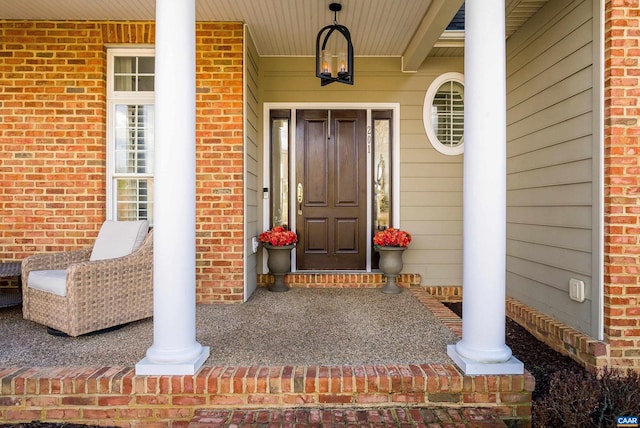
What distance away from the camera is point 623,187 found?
8.48ft

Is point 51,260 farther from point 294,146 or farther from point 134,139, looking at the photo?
point 294,146

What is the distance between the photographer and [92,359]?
2.41 m

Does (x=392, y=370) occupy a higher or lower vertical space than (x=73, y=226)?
lower

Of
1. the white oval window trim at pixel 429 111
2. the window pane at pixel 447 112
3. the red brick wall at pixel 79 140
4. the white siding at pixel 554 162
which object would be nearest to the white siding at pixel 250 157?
the red brick wall at pixel 79 140

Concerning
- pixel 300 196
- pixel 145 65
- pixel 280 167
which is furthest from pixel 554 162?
pixel 145 65

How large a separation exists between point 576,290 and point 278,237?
266 centimetres

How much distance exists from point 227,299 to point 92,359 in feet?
4.88

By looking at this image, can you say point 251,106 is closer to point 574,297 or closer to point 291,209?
point 291,209

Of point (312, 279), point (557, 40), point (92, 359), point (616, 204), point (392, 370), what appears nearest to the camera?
point (392, 370)

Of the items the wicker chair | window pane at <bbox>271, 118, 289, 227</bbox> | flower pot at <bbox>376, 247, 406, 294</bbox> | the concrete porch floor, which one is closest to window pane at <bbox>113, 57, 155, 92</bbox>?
window pane at <bbox>271, 118, 289, 227</bbox>

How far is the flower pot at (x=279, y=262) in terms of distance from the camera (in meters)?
4.25

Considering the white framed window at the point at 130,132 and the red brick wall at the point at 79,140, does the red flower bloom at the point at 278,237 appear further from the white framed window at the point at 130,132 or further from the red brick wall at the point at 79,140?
the white framed window at the point at 130,132

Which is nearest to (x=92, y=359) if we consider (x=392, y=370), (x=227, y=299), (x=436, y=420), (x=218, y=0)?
(x=227, y=299)

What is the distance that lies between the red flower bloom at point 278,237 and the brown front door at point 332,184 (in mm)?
406
